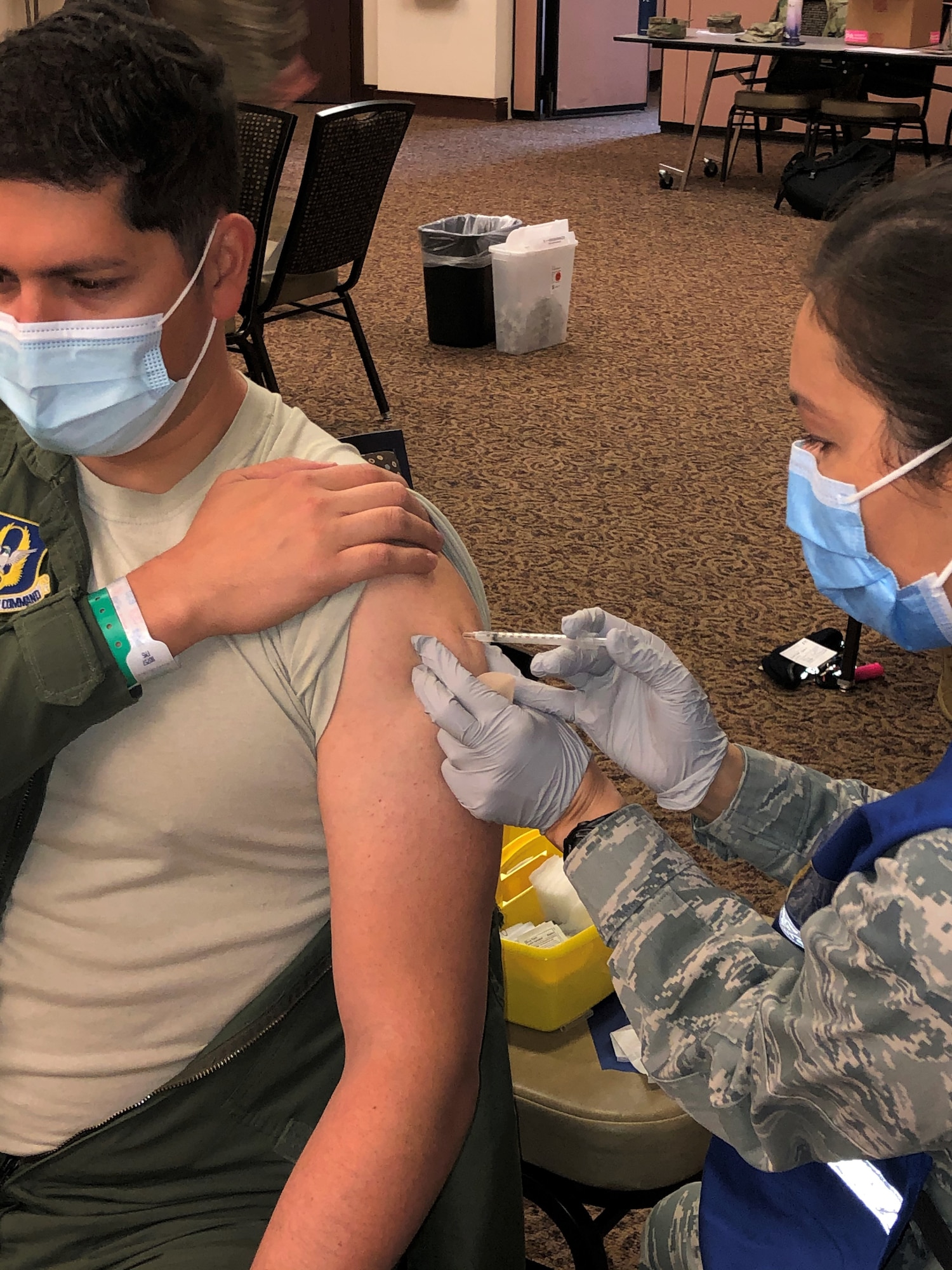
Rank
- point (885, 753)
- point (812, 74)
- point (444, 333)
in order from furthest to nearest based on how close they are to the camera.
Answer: point (812, 74)
point (444, 333)
point (885, 753)

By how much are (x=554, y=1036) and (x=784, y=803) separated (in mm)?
415

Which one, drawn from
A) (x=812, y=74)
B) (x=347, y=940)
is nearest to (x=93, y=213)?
(x=347, y=940)

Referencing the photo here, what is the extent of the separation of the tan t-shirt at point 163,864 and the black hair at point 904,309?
1.40 ft

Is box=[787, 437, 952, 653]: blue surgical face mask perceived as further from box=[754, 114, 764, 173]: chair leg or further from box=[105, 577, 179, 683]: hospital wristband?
box=[754, 114, 764, 173]: chair leg

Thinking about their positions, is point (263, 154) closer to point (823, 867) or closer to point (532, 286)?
point (532, 286)

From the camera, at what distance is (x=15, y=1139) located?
1.06 meters

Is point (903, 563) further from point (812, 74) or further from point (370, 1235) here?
point (812, 74)

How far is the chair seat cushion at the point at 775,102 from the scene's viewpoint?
289 inches

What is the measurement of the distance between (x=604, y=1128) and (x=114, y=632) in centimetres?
75

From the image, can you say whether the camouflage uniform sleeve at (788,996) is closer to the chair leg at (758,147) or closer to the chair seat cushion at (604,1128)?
the chair seat cushion at (604,1128)

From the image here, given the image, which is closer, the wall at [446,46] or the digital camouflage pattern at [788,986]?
the digital camouflage pattern at [788,986]

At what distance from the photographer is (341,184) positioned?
12.3 ft

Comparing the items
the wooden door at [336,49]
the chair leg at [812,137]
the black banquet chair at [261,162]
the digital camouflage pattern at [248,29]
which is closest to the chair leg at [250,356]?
the black banquet chair at [261,162]

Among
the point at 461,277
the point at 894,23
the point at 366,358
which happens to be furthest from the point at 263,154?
the point at 894,23
